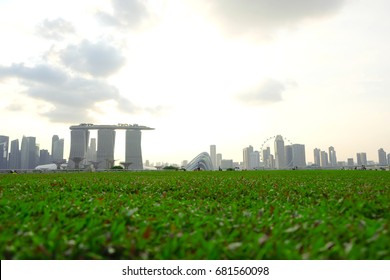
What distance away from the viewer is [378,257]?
10.9ft

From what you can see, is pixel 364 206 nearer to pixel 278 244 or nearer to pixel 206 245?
pixel 278 244

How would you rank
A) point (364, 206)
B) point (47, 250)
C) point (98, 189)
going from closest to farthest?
point (47, 250) → point (364, 206) → point (98, 189)

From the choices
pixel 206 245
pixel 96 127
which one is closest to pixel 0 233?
pixel 206 245

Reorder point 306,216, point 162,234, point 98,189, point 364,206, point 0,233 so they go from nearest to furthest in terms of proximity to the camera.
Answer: point 0,233
point 162,234
point 306,216
point 364,206
point 98,189

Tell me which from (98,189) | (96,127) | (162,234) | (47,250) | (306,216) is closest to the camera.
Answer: (47,250)

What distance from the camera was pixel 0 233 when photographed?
12.9 ft

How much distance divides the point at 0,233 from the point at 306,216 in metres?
4.74

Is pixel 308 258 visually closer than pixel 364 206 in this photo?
Yes

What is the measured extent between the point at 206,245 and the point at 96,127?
200 m

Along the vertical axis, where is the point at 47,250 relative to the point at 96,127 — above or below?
below
